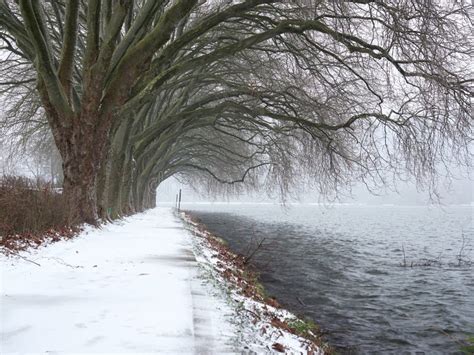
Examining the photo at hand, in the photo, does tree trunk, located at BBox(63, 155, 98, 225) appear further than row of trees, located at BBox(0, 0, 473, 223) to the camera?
Yes

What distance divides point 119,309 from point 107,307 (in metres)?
0.14

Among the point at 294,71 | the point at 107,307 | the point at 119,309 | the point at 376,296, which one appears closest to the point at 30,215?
the point at 107,307

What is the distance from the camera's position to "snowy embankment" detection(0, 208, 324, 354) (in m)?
3.18

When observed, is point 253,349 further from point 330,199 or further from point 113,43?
point 330,199

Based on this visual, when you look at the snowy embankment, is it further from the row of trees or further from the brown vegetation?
the row of trees

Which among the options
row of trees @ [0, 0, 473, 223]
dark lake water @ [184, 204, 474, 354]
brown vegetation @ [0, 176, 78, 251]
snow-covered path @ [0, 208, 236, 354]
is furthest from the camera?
row of trees @ [0, 0, 473, 223]

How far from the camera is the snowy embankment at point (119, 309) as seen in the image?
3.18 m

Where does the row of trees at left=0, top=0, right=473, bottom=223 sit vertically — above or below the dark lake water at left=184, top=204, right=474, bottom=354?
above

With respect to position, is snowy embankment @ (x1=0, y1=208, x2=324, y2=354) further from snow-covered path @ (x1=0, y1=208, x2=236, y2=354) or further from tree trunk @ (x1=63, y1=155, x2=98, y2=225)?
tree trunk @ (x1=63, y1=155, x2=98, y2=225)

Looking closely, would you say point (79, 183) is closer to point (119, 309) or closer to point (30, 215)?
point (30, 215)

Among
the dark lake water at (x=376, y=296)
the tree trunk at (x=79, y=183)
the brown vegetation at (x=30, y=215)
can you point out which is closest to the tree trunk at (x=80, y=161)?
the tree trunk at (x=79, y=183)

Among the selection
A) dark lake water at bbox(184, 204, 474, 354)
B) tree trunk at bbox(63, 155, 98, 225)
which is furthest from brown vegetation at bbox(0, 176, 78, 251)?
dark lake water at bbox(184, 204, 474, 354)

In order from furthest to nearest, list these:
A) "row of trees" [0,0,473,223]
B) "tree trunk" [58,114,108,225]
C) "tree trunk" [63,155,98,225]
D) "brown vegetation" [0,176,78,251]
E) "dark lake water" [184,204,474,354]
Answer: "tree trunk" [63,155,98,225] → "tree trunk" [58,114,108,225] → "row of trees" [0,0,473,223] → "brown vegetation" [0,176,78,251] → "dark lake water" [184,204,474,354]

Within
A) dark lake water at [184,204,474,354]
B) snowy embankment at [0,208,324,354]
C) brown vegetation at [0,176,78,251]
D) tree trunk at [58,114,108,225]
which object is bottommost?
dark lake water at [184,204,474,354]
